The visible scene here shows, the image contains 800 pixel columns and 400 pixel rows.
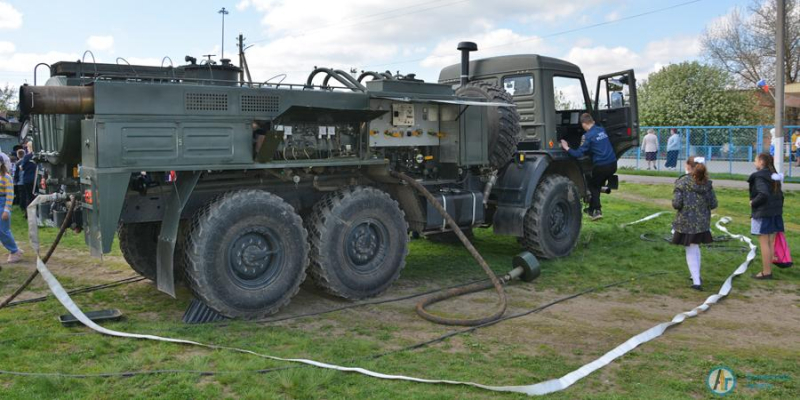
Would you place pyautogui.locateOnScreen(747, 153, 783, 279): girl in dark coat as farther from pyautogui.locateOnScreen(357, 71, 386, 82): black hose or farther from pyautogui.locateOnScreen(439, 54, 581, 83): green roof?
pyautogui.locateOnScreen(357, 71, 386, 82): black hose

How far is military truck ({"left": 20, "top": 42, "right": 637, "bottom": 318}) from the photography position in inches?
237

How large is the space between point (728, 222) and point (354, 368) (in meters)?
10.3

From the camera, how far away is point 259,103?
6.70 meters

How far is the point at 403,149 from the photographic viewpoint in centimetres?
840

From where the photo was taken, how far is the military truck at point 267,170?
6.02 meters

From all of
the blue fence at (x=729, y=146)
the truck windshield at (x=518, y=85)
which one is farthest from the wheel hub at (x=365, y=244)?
the blue fence at (x=729, y=146)

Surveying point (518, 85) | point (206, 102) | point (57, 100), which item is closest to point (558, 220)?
point (518, 85)

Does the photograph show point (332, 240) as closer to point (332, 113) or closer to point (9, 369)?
point (332, 113)

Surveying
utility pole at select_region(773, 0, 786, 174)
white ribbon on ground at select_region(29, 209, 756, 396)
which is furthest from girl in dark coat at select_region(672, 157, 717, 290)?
utility pole at select_region(773, 0, 786, 174)

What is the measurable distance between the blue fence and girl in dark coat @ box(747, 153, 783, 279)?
15.2m

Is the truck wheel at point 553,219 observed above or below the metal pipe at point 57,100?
below

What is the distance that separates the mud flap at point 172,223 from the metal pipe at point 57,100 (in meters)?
1.03

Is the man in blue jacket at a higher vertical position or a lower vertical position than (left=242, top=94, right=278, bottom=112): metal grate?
lower

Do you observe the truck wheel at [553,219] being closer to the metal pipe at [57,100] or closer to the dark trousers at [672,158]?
the metal pipe at [57,100]
